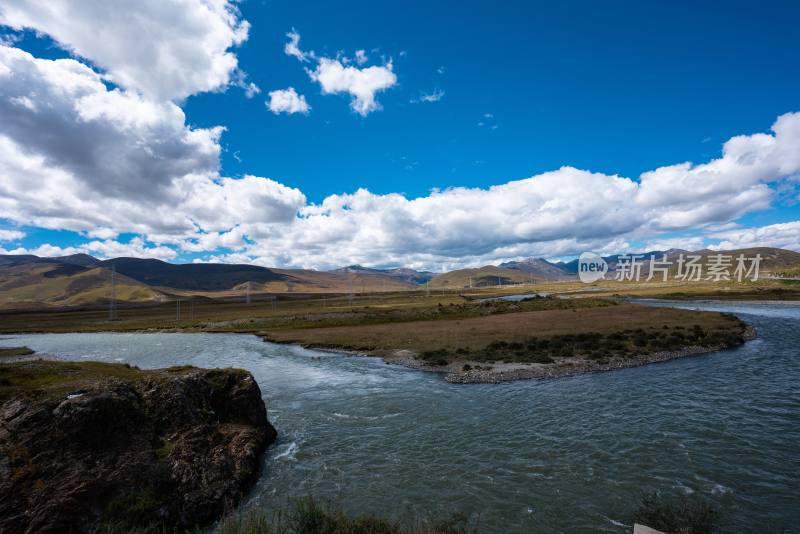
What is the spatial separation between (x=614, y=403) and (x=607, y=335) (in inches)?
1191

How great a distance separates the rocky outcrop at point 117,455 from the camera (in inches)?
521

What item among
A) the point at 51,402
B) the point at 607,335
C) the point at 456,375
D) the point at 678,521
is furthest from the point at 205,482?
the point at 607,335

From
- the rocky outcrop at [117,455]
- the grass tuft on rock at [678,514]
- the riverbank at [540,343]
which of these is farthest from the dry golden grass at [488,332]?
the rocky outcrop at [117,455]

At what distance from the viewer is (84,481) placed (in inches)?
557

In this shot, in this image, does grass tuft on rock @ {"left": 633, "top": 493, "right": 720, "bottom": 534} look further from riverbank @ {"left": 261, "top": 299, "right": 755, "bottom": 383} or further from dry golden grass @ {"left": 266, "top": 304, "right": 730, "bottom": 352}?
dry golden grass @ {"left": 266, "top": 304, "right": 730, "bottom": 352}

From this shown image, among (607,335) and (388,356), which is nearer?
(388,356)

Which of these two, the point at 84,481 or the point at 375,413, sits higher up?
the point at 84,481

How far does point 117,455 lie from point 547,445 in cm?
2147

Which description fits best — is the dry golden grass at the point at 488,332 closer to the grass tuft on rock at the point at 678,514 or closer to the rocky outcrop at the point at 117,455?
the grass tuft on rock at the point at 678,514

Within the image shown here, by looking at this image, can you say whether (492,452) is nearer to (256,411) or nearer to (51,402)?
(256,411)

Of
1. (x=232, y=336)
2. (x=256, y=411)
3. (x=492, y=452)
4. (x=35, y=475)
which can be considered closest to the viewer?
(x=35, y=475)

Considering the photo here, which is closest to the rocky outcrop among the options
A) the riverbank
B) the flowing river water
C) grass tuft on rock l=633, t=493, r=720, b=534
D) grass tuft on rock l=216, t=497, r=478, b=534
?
the flowing river water

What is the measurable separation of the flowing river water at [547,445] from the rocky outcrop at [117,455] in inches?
87.5

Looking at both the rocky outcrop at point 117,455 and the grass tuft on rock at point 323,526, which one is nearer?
the grass tuft on rock at point 323,526
